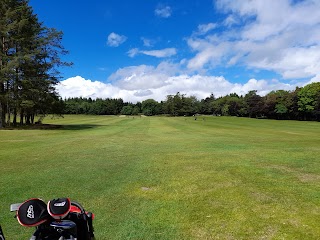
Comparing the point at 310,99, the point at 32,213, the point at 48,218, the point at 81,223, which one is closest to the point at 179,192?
the point at 81,223

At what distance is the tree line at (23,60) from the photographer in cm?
3697

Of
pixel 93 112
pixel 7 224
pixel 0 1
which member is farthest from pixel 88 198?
pixel 93 112

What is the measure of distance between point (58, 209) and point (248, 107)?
127 meters

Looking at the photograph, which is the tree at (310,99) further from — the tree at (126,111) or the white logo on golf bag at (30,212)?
the tree at (126,111)

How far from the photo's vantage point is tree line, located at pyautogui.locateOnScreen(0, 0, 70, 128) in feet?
121

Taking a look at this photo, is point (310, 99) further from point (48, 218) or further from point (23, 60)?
point (48, 218)

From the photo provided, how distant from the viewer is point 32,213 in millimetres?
2711

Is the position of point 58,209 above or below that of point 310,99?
below

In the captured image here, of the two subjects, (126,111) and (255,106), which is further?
(126,111)

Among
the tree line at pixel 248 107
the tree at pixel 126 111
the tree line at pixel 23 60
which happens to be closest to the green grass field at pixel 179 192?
the tree line at pixel 23 60

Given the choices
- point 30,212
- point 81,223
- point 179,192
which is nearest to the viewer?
point 30,212

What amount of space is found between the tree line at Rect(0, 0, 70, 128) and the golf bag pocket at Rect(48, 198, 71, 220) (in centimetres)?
3641

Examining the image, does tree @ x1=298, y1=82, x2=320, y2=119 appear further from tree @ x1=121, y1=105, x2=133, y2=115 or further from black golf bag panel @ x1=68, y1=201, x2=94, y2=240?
tree @ x1=121, y1=105, x2=133, y2=115

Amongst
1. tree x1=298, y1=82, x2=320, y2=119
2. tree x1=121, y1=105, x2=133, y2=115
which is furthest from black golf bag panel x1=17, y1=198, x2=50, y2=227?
tree x1=121, y1=105, x2=133, y2=115
